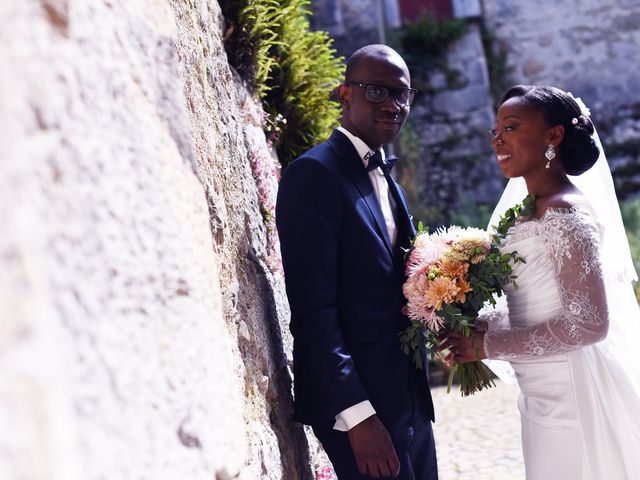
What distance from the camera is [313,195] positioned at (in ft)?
9.36

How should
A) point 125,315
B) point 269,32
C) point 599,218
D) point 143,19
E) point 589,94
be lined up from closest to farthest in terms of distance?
1. point 125,315
2. point 143,19
3. point 599,218
4. point 269,32
5. point 589,94

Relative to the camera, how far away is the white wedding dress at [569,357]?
2.86 metres

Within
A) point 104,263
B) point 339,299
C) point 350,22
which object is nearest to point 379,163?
point 339,299

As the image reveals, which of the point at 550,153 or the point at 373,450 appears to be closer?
the point at 373,450

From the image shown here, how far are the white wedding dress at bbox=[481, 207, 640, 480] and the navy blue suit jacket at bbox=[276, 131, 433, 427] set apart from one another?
460 millimetres

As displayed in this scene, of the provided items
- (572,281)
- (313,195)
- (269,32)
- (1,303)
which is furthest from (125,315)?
(269,32)

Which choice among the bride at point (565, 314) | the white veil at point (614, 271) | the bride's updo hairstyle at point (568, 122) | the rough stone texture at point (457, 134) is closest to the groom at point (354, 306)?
the bride at point (565, 314)

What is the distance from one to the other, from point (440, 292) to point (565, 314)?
482mm

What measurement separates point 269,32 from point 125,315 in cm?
296

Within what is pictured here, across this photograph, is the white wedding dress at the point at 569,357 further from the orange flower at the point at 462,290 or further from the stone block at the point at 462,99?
the stone block at the point at 462,99

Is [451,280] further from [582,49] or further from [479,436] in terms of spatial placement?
[582,49]

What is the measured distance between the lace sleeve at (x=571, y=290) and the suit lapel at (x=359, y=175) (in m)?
0.63

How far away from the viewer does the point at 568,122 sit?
3.21 m

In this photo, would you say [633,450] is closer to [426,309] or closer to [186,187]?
[426,309]
